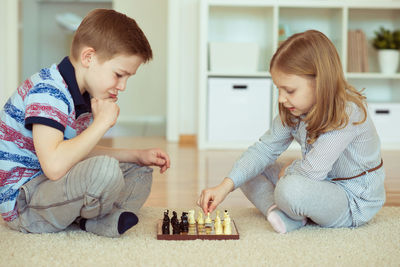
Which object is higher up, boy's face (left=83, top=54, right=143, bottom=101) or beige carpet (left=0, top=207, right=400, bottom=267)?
boy's face (left=83, top=54, right=143, bottom=101)

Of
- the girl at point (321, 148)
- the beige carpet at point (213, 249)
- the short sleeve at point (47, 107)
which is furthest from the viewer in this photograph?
the girl at point (321, 148)

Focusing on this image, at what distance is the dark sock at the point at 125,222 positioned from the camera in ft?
4.22

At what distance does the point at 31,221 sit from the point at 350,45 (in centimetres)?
247

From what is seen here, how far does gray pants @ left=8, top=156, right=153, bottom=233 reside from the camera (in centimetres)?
Answer: 123

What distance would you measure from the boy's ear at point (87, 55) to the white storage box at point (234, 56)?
1.88 m

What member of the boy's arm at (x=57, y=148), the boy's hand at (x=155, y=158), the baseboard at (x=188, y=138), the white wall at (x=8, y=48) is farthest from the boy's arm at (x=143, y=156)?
the white wall at (x=8, y=48)

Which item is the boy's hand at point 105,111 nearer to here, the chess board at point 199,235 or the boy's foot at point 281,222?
the chess board at point 199,235

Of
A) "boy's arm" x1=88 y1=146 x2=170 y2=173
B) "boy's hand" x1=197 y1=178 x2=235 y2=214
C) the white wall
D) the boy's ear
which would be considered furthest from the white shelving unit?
the boy's ear

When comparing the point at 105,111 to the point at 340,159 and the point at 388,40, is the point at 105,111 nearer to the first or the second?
the point at 340,159

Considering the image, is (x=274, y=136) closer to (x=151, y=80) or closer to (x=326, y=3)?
(x=326, y=3)

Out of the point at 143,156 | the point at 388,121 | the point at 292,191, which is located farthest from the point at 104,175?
the point at 388,121

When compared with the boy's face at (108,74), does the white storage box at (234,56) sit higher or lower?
higher

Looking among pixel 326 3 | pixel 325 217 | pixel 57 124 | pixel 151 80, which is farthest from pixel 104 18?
pixel 151 80

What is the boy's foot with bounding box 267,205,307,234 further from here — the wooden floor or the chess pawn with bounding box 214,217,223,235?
the wooden floor
